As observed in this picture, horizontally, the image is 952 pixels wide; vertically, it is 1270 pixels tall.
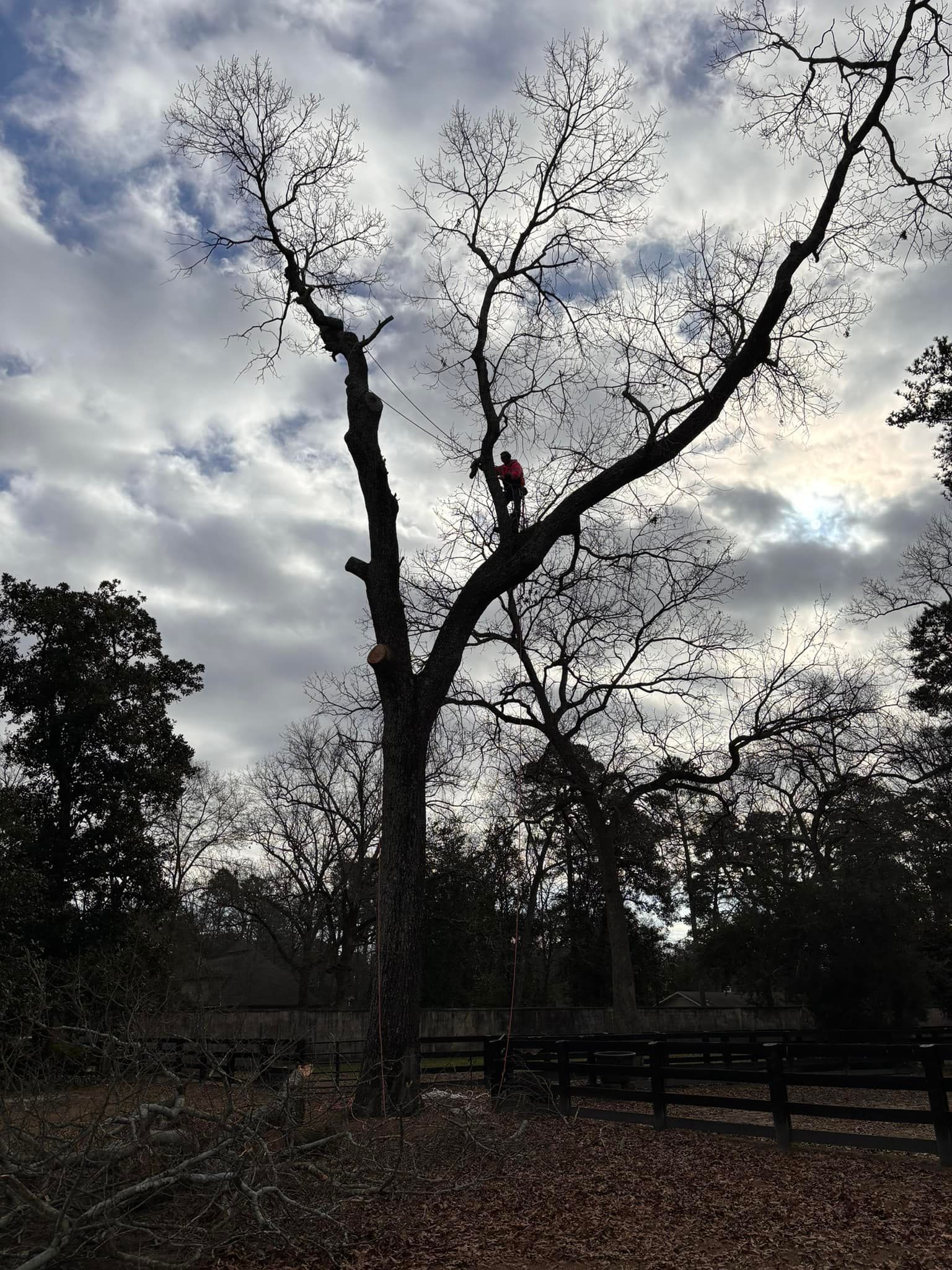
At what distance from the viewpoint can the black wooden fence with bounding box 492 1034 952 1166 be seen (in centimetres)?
678

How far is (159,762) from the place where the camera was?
2228 cm

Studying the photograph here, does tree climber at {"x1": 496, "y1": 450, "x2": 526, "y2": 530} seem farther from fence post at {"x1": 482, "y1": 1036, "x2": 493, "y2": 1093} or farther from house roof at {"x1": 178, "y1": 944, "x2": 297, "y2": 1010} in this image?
house roof at {"x1": 178, "y1": 944, "x2": 297, "y2": 1010}

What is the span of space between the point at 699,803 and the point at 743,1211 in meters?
13.7

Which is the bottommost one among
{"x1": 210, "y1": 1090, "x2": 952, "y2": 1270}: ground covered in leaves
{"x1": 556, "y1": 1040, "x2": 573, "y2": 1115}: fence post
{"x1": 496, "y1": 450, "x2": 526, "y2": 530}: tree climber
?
{"x1": 210, "y1": 1090, "x2": 952, "y2": 1270}: ground covered in leaves

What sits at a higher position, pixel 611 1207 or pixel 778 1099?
pixel 778 1099

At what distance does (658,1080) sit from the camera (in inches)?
348

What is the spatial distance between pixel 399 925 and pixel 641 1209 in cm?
406

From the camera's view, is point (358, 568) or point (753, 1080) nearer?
point (753, 1080)

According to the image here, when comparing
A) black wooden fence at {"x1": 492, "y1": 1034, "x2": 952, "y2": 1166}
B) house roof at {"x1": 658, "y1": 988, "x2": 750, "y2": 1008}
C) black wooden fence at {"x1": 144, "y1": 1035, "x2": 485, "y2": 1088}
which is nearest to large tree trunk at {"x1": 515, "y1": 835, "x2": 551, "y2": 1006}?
black wooden fence at {"x1": 144, "y1": 1035, "x2": 485, "y2": 1088}

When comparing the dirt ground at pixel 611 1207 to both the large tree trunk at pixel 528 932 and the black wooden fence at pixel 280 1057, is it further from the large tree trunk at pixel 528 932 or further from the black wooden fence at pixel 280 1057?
the large tree trunk at pixel 528 932

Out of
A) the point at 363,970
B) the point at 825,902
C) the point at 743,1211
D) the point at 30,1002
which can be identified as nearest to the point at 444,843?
the point at 363,970

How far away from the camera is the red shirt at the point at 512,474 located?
Answer: 476 inches

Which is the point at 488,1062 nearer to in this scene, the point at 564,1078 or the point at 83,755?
the point at 564,1078

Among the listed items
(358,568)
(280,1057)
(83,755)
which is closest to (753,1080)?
(280,1057)
